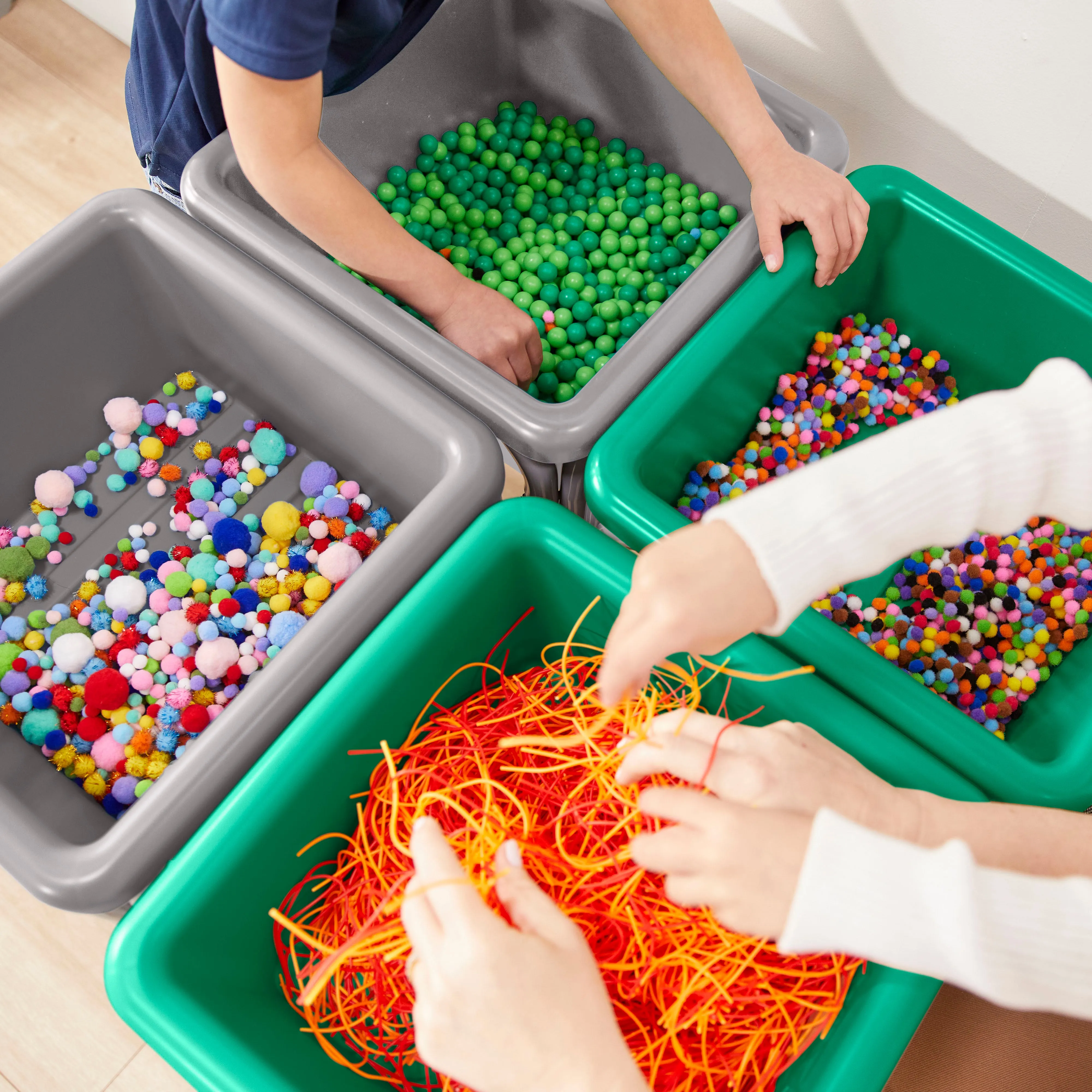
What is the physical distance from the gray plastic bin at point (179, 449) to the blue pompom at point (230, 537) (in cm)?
5

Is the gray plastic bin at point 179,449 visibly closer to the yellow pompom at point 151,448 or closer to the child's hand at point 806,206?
the yellow pompom at point 151,448

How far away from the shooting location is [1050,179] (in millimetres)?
976

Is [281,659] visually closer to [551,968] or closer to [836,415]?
[551,968]

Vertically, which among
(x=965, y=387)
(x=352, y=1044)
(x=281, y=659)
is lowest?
(x=352, y=1044)

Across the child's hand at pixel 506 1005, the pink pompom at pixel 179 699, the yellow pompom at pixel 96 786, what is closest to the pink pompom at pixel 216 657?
the pink pompom at pixel 179 699

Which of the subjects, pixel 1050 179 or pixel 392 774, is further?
pixel 1050 179

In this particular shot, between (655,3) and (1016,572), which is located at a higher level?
(655,3)

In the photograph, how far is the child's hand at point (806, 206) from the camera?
80 centimetres

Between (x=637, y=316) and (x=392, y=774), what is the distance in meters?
0.59

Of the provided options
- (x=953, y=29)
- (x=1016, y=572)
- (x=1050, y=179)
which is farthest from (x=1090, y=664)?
(x=953, y=29)

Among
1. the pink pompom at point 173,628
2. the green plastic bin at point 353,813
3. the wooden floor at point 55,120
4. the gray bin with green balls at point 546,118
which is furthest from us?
the wooden floor at point 55,120

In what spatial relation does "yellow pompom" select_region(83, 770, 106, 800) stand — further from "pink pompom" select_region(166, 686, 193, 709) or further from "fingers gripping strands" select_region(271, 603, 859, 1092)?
"fingers gripping strands" select_region(271, 603, 859, 1092)

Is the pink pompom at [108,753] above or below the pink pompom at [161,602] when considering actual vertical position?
below

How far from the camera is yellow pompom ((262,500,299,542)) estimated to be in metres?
0.91
